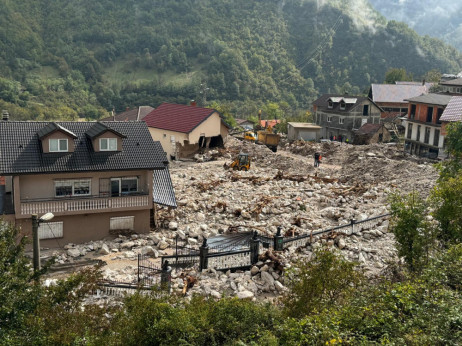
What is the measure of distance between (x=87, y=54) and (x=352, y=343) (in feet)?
409

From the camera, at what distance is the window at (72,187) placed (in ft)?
77.3

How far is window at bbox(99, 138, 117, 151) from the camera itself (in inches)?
963

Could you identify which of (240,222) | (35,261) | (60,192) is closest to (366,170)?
(240,222)

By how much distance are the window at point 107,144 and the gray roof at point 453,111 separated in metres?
30.8

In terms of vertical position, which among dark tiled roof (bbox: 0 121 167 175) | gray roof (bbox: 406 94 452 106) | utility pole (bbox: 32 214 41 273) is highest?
gray roof (bbox: 406 94 452 106)

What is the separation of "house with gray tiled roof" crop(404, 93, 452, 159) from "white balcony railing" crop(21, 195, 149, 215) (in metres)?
32.4

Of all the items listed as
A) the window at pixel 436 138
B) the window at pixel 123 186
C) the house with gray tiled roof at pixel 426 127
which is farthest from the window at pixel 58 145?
the window at pixel 436 138

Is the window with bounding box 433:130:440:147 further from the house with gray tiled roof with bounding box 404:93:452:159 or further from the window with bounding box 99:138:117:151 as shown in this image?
the window with bounding box 99:138:117:151

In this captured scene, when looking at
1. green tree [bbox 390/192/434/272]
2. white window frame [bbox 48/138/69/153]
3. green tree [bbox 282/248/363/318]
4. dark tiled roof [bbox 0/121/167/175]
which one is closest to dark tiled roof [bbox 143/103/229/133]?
dark tiled roof [bbox 0/121/167/175]

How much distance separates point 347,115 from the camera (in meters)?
66.4

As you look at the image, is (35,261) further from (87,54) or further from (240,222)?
(87,54)

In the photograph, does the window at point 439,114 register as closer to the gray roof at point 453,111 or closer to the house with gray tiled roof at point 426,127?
the house with gray tiled roof at point 426,127

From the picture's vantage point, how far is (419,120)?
50.3m

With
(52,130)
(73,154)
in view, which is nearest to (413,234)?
(73,154)
